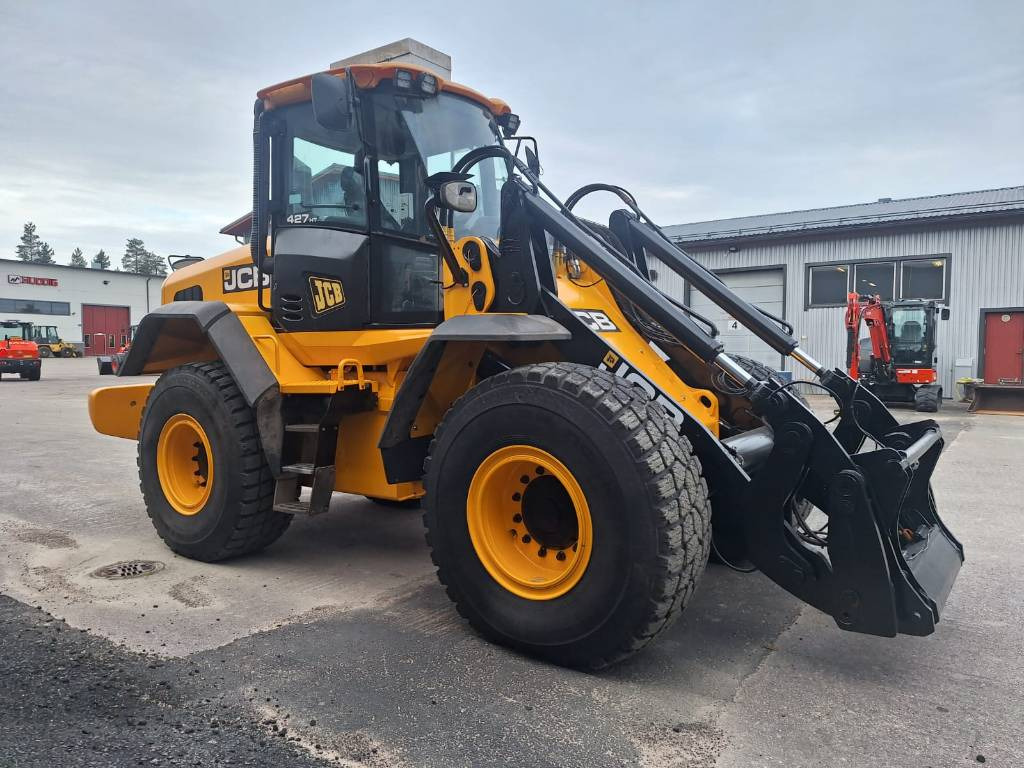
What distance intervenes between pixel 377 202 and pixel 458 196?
2.59ft

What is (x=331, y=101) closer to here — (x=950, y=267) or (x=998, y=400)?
(x=998, y=400)

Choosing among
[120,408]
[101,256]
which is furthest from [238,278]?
[101,256]

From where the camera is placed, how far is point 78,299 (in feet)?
173

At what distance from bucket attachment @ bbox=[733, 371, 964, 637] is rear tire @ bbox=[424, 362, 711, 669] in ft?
1.00

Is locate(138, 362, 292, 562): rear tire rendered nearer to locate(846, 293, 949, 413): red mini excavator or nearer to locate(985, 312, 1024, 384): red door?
locate(846, 293, 949, 413): red mini excavator

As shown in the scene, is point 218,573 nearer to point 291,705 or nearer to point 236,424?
point 236,424

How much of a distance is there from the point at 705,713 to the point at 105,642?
269cm

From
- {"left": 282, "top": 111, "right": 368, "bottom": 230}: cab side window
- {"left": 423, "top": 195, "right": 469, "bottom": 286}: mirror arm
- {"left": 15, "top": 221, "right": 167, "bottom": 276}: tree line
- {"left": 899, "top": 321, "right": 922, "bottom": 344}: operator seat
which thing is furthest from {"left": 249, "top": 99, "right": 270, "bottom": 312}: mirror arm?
{"left": 15, "top": 221, "right": 167, "bottom": 276}: tree line

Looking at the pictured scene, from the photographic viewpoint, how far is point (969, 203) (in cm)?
2234

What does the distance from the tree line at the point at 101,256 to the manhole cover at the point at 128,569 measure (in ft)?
369

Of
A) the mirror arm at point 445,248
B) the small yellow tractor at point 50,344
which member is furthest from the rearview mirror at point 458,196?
the small yellow tractor at point 50,344

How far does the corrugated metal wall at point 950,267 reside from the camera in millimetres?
19078

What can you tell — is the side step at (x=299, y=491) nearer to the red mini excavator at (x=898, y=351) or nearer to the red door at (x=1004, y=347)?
the red mini excavator at (x=898, y=351)

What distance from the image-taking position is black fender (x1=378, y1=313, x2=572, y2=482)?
3461 mm
